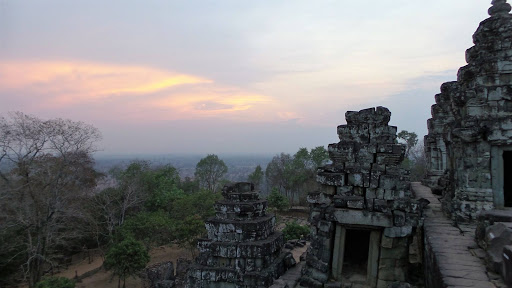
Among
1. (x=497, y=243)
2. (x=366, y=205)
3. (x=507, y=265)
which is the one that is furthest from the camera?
(x=366, y=205)

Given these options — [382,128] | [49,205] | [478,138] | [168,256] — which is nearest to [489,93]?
[478,138]

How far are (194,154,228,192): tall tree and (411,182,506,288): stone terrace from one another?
32322 millimetres

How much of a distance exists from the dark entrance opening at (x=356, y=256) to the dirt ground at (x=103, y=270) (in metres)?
12.5

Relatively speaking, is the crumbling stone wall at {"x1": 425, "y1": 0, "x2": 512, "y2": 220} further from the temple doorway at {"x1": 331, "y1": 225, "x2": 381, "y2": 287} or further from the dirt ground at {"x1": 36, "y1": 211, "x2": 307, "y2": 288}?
the dirt ground at {"x1": 36, "y1": 211, "x2": 307, "y2": 288}

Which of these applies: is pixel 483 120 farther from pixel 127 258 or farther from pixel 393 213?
pixel 127 258

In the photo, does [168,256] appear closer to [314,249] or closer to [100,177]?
[100,177]

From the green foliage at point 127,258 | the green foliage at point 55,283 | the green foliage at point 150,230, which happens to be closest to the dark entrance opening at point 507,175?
the green foliage at point 127,258

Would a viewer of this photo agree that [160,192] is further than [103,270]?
Yes

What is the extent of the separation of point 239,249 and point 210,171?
32.0 meters

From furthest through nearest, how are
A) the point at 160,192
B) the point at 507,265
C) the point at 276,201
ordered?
1. the point at 276,201
2. the point at 160,192
3. the point at 507,265

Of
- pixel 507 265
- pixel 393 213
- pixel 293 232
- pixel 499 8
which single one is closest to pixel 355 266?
pixel 393 213

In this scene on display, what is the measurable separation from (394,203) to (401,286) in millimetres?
1278

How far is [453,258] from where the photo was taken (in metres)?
4.79

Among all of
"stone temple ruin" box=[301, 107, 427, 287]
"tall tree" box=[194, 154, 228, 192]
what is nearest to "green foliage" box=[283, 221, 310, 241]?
"stone temple ruin" box=[301, 107, 427, 287]
